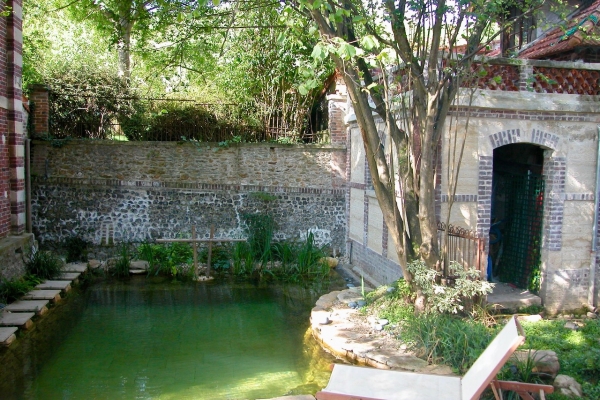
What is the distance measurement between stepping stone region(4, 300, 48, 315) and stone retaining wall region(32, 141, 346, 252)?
4438 mm

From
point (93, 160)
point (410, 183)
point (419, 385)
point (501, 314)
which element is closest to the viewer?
point (419, 385)

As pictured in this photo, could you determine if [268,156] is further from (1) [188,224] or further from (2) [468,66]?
(2) [468,66]

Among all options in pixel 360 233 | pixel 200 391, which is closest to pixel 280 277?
pixel 360 233

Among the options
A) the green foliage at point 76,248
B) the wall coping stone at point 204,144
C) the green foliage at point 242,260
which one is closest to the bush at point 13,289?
the green foliage at point 76,248

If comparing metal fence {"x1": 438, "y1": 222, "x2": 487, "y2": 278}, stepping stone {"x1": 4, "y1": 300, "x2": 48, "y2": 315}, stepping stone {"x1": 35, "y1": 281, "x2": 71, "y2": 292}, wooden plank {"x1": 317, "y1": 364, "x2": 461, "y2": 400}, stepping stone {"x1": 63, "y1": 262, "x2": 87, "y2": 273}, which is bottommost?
stepping stone {"x1": 4, "y1": 300, "x2": 48, "y2": 315}

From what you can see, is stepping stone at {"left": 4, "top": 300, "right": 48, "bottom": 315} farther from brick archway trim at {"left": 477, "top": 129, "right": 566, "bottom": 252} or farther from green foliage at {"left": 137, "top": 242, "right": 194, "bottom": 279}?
brick archway trim at {"left": 477, "top": 129, "right": 566, "bottom": 252}

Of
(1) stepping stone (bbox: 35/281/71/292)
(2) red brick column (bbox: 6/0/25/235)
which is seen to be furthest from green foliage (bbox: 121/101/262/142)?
(1) stepping stone (bbox: 35/281/71/292)

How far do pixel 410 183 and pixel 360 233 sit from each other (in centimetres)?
491

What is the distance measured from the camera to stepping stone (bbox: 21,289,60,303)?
9.77 metres

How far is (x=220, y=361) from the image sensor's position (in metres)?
7.39

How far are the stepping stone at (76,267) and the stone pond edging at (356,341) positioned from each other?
6.08m

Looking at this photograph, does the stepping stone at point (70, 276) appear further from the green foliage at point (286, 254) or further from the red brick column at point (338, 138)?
the red brick column at point (338, 138)

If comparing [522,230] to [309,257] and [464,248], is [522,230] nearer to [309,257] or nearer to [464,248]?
[464,248]

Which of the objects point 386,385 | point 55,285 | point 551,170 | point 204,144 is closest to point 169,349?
point 386,385
